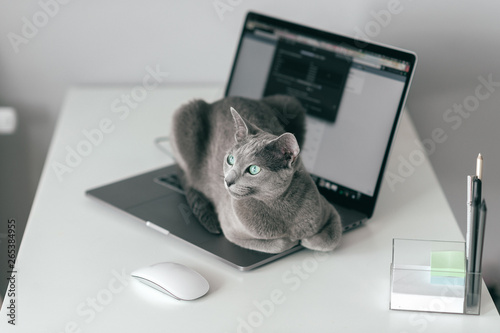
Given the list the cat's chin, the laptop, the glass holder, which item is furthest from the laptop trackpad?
the glass holder

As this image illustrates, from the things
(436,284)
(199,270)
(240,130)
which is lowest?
(199,270)

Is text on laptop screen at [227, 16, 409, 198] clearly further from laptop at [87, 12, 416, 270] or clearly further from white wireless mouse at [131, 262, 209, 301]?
white wireless mouse at [131, 262, 209, 301]

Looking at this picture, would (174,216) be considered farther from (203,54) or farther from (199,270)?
(203,54)

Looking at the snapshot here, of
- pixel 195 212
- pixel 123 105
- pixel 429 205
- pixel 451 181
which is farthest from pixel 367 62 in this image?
pixel 123 105

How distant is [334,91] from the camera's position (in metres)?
1.12

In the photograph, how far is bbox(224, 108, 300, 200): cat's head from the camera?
0.83 metres

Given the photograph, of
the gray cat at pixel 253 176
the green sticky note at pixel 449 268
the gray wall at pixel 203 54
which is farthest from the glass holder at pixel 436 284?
the gray wall at pixel 203 54

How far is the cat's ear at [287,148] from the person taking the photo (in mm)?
820

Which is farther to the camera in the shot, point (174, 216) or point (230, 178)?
point (174, 216)

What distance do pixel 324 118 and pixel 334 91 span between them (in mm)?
54

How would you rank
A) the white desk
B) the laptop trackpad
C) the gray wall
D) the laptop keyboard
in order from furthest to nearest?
the gray wall, the laptop keyboard, the laptop trackpad, the white desk

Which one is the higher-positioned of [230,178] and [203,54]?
[203,54]

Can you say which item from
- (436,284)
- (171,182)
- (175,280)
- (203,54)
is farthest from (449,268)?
(203,54)

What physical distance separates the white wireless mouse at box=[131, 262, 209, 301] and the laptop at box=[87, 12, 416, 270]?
0.08 meters
